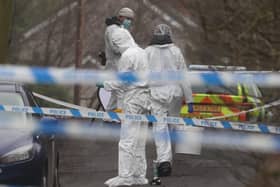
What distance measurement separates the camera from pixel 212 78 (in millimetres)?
7727

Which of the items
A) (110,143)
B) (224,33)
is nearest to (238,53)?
(224,33)

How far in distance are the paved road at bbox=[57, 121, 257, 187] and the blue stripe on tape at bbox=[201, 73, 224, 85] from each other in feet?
4.61

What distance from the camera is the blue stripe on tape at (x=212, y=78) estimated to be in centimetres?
763

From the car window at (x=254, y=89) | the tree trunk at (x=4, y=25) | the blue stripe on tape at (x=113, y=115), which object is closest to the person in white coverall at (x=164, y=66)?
the car window at (x=254, y=89)

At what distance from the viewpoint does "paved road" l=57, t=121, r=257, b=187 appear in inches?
438

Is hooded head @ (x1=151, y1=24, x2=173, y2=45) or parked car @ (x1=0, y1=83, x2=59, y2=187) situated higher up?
hooded head @ (x1=151, y1=24, x2=173, y2=45)

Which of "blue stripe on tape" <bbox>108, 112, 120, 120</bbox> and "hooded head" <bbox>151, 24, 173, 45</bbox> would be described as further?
"hooded head" <bbox>151, 24, 173, 45</bbox>

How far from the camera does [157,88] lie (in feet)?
34.6

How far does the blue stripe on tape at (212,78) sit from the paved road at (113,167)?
141 centimetres

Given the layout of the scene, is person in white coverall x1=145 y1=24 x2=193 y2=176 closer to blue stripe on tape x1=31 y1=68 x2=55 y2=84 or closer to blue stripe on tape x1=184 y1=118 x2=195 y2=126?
blue stripe on tape x1=184 y1=118 x2=195 y2=126

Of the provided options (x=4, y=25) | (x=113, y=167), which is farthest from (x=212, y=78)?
(x=4, y=25)

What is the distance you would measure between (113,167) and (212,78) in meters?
4.97

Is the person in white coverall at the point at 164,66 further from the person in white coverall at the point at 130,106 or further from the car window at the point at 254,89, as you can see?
the car window at the point at 254,89

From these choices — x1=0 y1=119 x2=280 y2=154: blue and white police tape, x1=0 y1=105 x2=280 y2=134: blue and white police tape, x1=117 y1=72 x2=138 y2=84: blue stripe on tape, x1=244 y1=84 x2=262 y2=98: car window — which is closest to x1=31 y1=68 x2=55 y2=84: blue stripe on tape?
x1=117 y1=72 x2=138 y2=84: blue stripe on tape
